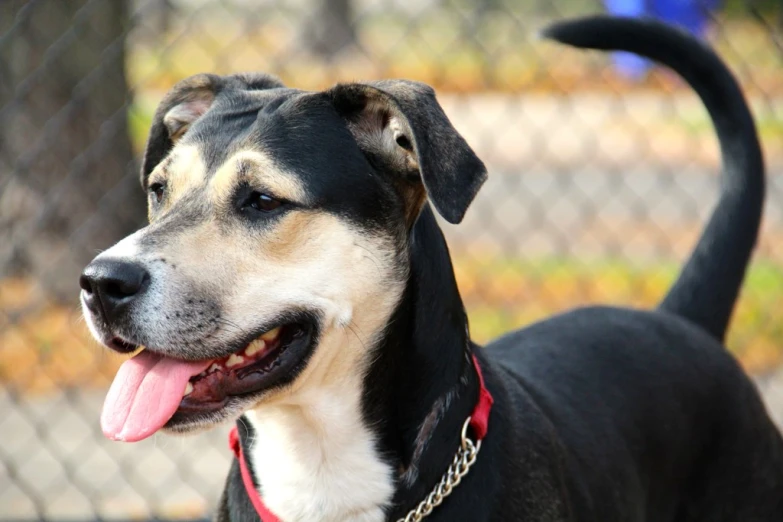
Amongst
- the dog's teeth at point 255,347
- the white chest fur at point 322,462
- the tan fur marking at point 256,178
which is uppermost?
the tan fur marking at point 256,178

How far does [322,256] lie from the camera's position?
9.30 ft

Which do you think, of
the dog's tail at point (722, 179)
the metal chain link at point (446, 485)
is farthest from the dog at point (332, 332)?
the dog's tail at point (722, 179)

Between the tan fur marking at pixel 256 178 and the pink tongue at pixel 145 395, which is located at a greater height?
the tan fur marking at pixel 256 178

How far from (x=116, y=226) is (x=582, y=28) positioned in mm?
3900

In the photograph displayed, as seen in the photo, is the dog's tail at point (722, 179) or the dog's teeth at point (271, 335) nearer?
the dog's teeth at point (271, 335)

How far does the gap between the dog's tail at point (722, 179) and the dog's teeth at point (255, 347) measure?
169cm

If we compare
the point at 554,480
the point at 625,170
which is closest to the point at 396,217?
the point at 554,480

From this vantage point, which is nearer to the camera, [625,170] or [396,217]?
[396,217]

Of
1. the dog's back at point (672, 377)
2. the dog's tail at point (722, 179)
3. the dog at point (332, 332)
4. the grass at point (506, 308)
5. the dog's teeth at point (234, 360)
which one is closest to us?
the dog at point (332, 332)

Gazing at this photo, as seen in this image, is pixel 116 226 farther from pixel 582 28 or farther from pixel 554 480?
pixel 554 480

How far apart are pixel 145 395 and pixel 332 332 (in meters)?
0.52

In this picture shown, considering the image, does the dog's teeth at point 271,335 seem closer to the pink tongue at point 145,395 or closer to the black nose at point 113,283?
the pink tongue at point 145,395

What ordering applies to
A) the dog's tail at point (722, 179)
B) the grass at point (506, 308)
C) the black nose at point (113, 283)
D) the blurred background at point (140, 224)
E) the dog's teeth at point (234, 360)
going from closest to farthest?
the black nose at point (113, 283) → the dog's teeth at point (234, 360) → the dog's tail at point (722, 179) → the blurred background at point (140, 224) → the grass at point (506, 308)

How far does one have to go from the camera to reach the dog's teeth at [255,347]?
2852mm
